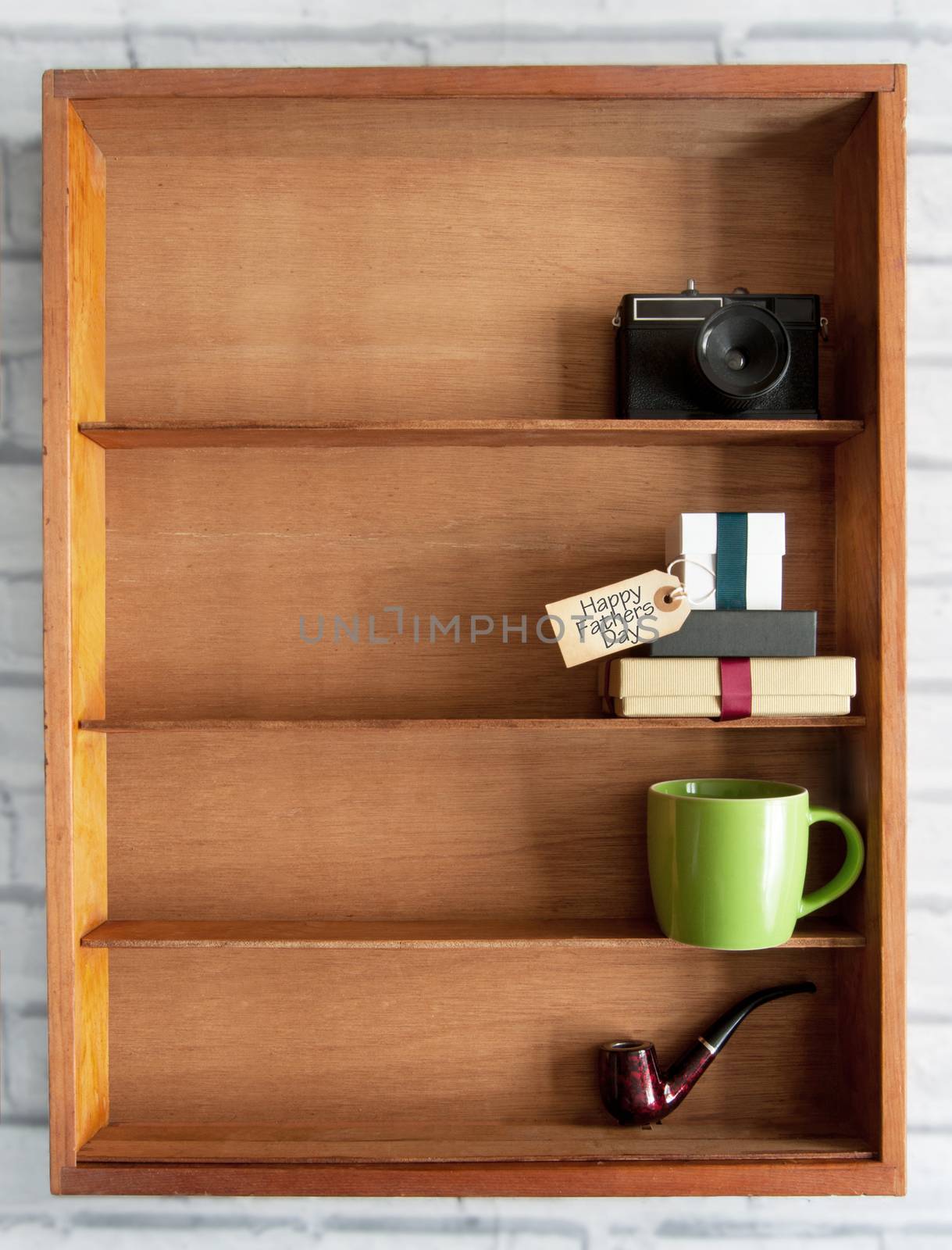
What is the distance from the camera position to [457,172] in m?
1.28

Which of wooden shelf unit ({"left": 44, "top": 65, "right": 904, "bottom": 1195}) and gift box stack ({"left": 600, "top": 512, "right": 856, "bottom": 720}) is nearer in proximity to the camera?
gift box stack ({"left": 600, "top": 512, "right": 856, "bottom": 720})

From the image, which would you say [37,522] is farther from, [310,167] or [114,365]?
[310,167]

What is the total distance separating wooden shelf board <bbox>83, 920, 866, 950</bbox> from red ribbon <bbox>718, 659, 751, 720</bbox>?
0.27 metres

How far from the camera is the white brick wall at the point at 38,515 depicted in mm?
1294

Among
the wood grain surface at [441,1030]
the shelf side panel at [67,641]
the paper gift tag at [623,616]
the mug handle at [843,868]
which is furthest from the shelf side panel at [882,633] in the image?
the shelf side panel at [67,641]

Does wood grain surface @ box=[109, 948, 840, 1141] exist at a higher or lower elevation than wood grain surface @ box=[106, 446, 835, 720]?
lower

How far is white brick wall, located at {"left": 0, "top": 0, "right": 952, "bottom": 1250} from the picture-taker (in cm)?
129

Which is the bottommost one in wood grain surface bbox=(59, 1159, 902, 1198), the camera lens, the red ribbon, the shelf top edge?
wood grain surface bbox=(59, 1159, 902, 1198)

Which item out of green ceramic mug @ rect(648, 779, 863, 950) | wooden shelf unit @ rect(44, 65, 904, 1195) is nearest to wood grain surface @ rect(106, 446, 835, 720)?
wooden shelf unit @ rect(44, 65, 904, 1195)

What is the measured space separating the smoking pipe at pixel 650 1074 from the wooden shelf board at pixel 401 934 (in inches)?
5.2

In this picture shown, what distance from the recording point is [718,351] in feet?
3.79

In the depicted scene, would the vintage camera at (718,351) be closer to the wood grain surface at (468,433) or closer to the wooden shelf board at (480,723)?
the wood grain surface at (468,433)

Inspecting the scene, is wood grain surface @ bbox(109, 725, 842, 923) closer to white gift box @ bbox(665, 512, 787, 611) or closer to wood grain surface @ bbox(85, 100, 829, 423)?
white gift box @ bbox(665, 512, 787, 611)

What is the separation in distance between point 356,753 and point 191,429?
1.48ft
